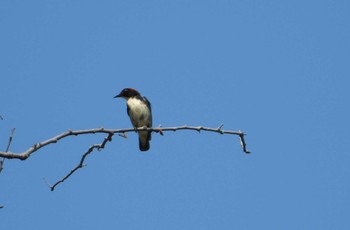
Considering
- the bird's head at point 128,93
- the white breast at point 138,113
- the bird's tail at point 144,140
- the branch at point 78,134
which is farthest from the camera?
the bird's head at point 128,93

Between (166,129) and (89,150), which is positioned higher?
(166,129)

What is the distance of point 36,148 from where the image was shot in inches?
142

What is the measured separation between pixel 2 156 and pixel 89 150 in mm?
890

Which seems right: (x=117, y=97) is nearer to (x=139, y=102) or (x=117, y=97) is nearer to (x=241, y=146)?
(x=139, y=102)

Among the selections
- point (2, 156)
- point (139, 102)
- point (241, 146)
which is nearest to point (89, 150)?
point (2, 156)

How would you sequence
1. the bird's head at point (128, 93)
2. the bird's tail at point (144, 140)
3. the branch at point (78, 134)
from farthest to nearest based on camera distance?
1. the bird's head at point (128, 93)
2. the bird's tail at point (144, 140)
3. the branch at point (78, 134)

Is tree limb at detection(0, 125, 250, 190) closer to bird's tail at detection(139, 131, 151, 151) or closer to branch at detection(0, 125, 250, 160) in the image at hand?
branch at detection(0, 125, 250, 160)

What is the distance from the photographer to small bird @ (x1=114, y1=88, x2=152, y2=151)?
1052cm

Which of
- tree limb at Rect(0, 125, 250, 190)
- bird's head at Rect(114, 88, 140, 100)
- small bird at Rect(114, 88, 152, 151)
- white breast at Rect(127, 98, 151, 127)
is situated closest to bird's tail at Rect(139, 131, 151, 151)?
small bird at Rect(114, 88, 152, 151)

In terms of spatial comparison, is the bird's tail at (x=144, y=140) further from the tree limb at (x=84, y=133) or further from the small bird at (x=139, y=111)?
the tree limb at (x=84, y=133)

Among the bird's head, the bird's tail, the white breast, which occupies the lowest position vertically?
the bird's tail

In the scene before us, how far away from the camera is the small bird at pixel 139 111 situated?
10.5 metres

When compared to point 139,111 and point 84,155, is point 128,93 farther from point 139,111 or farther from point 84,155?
point 84,155

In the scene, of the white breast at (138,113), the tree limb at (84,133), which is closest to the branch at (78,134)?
the tree limb at (84,133)
